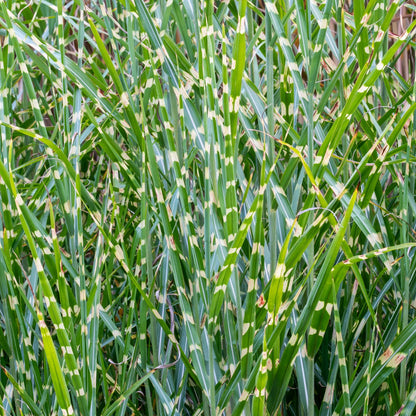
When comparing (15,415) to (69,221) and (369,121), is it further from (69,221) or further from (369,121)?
(369,121)

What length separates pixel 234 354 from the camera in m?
0.50

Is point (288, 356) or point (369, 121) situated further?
point (369, 121)

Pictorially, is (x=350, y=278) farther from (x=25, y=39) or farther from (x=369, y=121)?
(x=25, y=39)

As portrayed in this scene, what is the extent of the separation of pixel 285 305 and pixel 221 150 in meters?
0.14

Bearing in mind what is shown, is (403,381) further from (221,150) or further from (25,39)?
(25,39)

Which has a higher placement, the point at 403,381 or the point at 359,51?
the point at 359,51

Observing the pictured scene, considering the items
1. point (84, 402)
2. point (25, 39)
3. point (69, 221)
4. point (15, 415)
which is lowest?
point (15, 415)

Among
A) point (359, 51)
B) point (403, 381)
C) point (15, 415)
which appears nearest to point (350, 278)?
point (403, 381)

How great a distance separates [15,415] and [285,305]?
14.4 inches

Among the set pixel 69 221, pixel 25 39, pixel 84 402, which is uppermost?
pixel 25 39

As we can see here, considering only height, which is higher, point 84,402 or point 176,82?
point 176,82

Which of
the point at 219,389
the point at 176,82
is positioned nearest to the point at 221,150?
the point at 176,82

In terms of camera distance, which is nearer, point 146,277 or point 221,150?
point 221,150

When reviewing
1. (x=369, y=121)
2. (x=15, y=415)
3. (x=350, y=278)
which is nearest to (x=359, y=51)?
(x=369, y=121)
